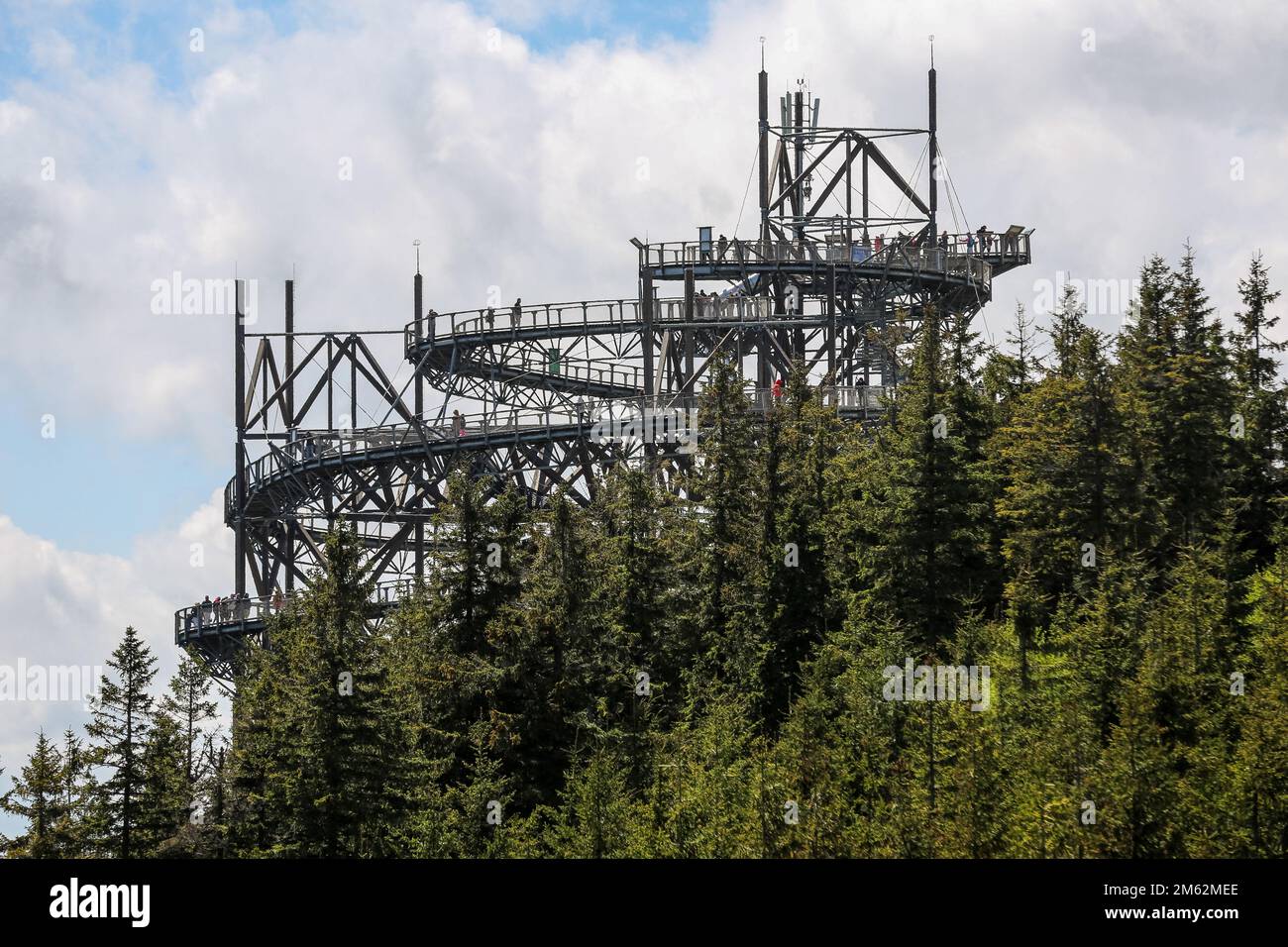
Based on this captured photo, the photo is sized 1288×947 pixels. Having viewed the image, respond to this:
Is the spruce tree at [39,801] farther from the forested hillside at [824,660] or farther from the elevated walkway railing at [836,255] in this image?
the elevated walkway railing at [836,255]

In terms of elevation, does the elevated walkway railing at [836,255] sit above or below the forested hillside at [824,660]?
above

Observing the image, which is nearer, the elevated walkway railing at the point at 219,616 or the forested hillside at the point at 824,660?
the forested hillside at the point at 824,660

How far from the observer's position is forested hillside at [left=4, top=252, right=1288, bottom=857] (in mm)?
43781

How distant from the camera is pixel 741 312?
7550 cm

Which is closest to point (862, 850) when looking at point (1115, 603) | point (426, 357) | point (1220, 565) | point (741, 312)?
point (1115, 603)

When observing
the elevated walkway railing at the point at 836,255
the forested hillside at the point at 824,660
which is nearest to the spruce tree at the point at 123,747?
the forested hillside at the point at 824,660

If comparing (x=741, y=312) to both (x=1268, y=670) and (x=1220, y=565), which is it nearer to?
(x=1220, y=565)

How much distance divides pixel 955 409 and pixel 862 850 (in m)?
14.8

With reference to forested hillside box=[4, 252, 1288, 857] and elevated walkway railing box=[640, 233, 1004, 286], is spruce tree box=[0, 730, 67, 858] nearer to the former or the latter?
forested hillside box=[4, 252, 1288, 857]

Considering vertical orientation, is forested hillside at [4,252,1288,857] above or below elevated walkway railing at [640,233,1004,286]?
below

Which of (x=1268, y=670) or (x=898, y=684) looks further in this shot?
(x=898, y=684)

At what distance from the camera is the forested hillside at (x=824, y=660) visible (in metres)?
43.8

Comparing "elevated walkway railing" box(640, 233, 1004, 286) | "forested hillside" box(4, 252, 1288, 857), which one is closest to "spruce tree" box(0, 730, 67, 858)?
"forested hillside" box(4, 252, 1288, 857)

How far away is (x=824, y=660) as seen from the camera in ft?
166
